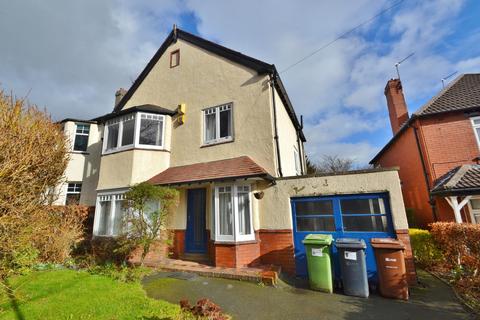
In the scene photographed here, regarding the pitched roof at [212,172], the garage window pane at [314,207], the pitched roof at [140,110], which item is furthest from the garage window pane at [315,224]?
the pitched roof at [140,110]

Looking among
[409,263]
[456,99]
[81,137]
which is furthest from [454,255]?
[81,137]

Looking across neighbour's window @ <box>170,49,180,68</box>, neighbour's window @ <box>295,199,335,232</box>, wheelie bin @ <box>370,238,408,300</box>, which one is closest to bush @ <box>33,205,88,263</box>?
neighbour's window @ <box>170,49,180,68</box>

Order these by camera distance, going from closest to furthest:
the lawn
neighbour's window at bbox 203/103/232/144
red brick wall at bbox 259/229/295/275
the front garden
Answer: the lawn < the front garden < red brick wall at bbox 259/229/295/275 < neighbour's window at bbox 203/103/232/144

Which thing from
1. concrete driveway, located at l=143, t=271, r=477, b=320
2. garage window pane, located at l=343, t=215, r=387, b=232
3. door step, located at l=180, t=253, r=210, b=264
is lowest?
concrete driveway, located at l=143, t=271, r=477, b=320

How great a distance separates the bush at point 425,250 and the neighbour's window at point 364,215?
3.53m

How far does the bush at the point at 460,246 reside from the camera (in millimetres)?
6939

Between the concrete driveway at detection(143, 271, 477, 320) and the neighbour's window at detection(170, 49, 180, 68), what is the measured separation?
37.8ft

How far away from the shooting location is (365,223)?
306 inches

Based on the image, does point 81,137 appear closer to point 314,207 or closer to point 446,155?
point 314,207

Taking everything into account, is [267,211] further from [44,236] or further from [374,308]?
[44,236]

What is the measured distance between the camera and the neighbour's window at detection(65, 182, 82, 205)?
575 inches

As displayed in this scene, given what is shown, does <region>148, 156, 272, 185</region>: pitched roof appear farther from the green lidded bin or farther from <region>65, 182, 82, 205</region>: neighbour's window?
<region>65, 182, 82, 205</region>: neighbour's window

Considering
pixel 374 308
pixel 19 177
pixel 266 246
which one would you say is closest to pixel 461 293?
pixel 374 308

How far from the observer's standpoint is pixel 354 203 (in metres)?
7.99
